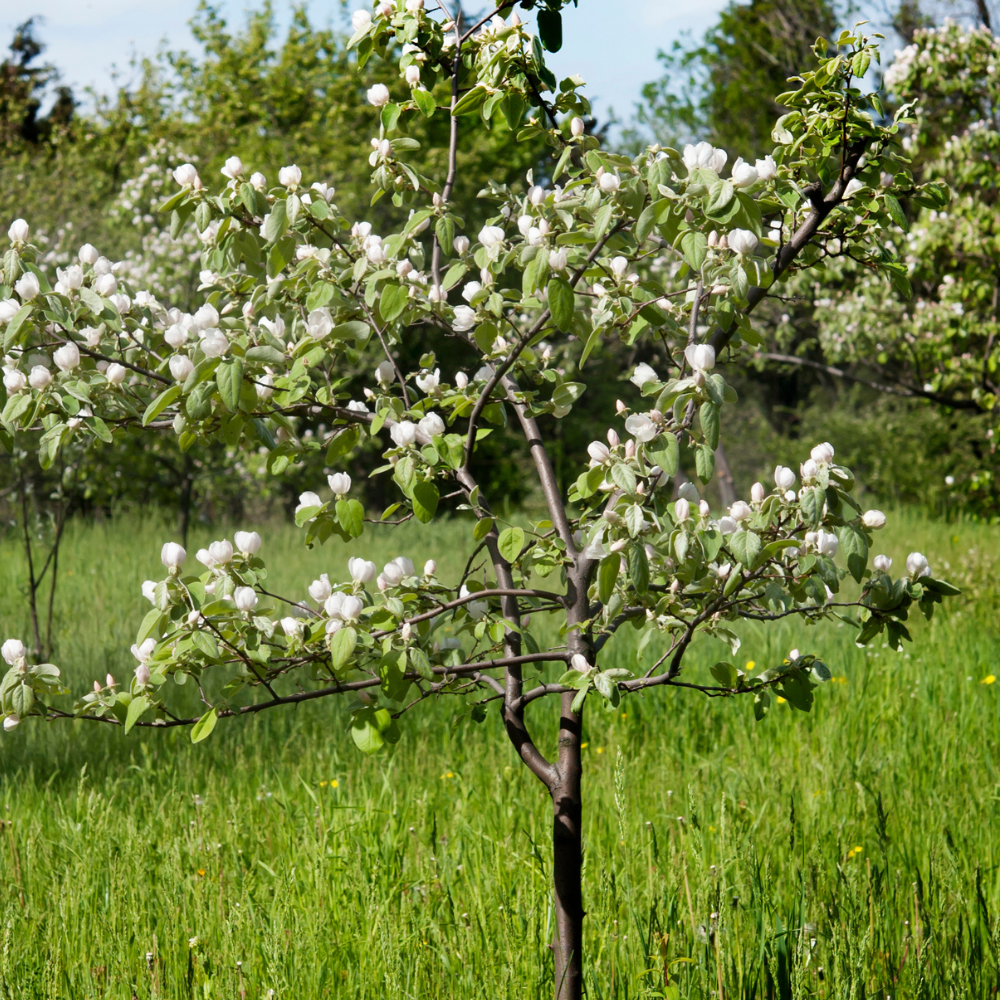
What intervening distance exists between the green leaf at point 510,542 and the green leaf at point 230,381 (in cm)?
57

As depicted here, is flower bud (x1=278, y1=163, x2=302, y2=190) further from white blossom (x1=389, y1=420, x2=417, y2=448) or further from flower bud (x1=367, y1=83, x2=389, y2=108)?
white blossom (x1=389, y1=420, x2=417, y2=448)

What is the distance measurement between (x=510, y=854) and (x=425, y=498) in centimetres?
164

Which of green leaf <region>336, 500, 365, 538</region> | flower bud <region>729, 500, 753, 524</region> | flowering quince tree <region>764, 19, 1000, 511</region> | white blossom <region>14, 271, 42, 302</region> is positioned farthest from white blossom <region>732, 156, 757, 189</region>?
flowering quince tree <region>764, 19, 1000, 511</region>

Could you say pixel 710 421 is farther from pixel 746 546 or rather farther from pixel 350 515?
pixel 350 515

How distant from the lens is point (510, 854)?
2.97m

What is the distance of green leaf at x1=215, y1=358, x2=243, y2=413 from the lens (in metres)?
1.62

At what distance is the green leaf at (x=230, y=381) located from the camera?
1.62 m

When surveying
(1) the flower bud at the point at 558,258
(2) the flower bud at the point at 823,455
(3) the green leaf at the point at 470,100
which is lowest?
(2) the flower bud at the point at 823,455

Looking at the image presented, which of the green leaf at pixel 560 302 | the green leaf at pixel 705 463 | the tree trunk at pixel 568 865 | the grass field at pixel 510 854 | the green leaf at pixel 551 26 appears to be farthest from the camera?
the grass field at pixel 510 854

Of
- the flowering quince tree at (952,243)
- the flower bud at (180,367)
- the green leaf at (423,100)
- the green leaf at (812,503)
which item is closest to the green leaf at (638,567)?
the green leaf at (812,503)

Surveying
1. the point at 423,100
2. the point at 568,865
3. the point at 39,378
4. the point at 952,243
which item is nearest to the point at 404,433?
the point at 39,378

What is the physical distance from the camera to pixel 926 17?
10438 mm

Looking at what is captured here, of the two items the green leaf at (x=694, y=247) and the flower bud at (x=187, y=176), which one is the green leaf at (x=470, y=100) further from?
the green leaf at (x=694, y=247)

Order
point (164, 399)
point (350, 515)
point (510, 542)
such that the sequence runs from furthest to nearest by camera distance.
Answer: point (510, 542) → point (350, 515) → point (164, 399)
